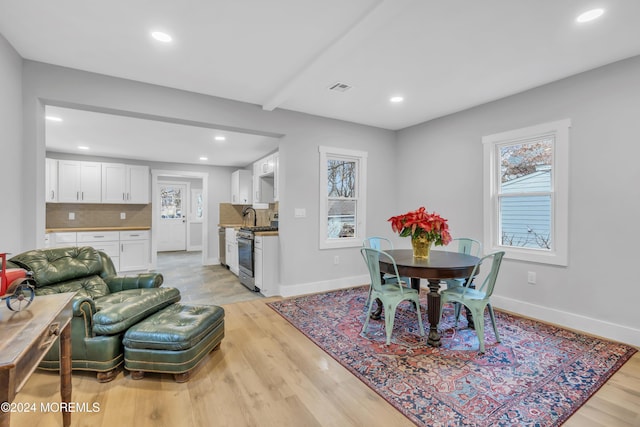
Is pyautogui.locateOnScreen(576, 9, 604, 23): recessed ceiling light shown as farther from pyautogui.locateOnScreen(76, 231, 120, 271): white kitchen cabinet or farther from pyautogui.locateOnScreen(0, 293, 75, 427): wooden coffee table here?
pyautogui.locateOnScreen(76, 231, 120, 271): white kitchen cabinet

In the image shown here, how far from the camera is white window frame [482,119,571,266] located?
3033 millimetres

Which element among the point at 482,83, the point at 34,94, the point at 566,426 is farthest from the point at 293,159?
the point at 566,426

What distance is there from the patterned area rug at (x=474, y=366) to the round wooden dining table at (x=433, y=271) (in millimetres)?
226

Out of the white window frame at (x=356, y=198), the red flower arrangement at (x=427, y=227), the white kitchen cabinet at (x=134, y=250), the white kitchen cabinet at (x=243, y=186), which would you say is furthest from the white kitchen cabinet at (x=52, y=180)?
the red flower arrangement at (x=427, y=227)

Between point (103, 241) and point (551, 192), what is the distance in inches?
293

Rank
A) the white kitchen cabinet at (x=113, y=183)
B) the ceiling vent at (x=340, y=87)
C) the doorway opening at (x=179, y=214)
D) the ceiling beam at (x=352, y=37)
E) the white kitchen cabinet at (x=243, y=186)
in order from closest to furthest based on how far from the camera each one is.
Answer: the ceiling beam at (x=352, y=37) < the ceiling vent at (x=340, y=87) < the white kitchen cabinet at (x=113, y=183) < the white kitchen cabinet at (x=243, y=186) < the doorway opening at (x=179, y=214)

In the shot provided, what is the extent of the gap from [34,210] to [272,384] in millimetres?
2616

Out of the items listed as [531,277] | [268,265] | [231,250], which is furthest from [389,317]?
[231,250]

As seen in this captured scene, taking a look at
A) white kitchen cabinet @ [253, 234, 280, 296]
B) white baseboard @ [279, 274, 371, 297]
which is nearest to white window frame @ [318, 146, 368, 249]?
white baseboard @ [279, 274, 371, 297]

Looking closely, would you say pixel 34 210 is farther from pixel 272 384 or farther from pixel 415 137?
pixel 415 137

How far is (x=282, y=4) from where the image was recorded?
6.45 ft

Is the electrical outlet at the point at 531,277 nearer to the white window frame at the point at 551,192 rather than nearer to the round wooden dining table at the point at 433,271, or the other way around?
the white window frame at the point at 551,192

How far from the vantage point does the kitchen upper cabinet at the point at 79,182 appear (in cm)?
576

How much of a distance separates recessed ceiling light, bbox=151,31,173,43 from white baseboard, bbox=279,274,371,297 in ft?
10.1
